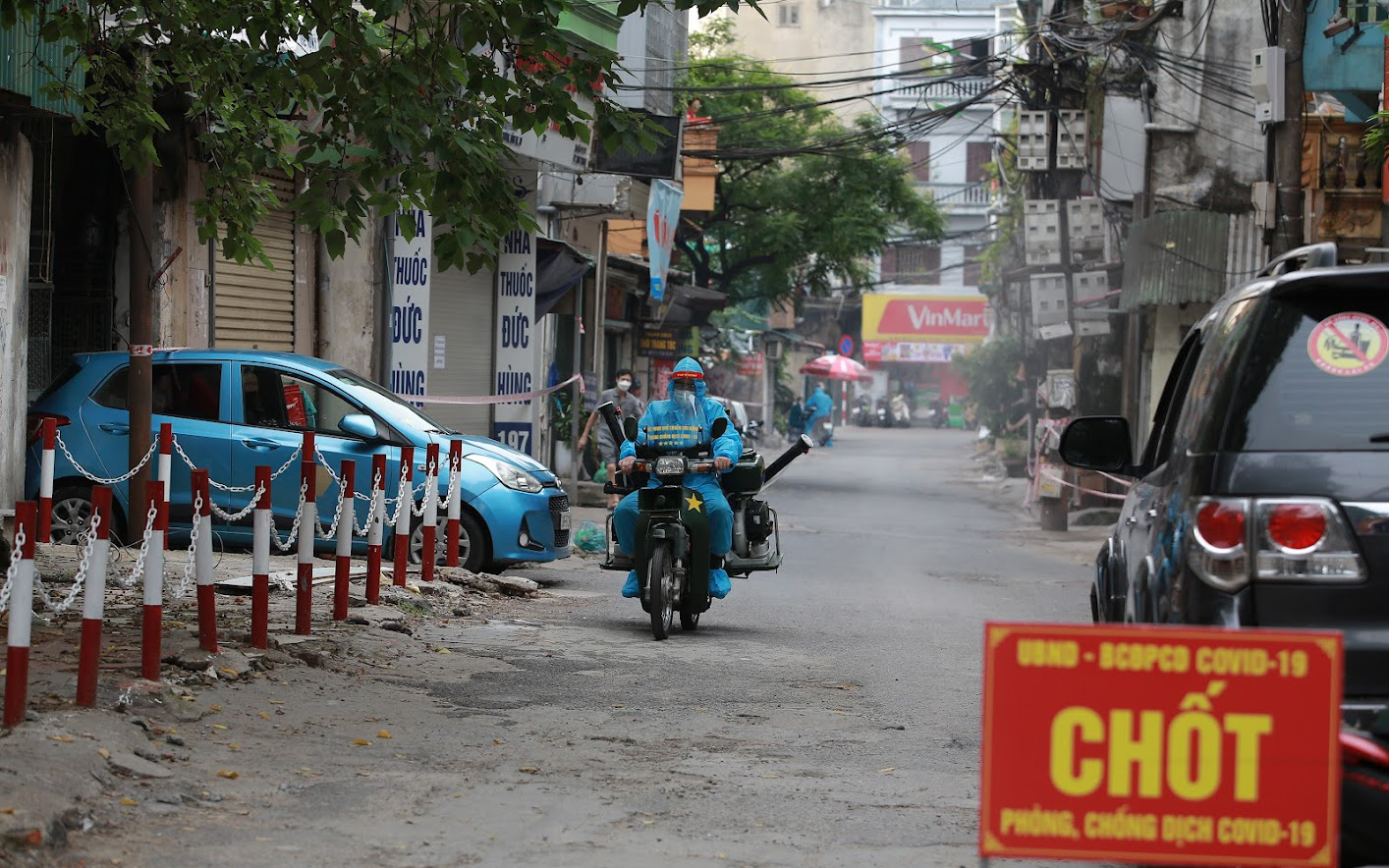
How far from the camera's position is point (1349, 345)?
14.3 feet

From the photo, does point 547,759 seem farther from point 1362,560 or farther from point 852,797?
point 1362,560

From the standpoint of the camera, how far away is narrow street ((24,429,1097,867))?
5305mm

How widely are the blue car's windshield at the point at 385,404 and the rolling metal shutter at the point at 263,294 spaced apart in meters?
3.52

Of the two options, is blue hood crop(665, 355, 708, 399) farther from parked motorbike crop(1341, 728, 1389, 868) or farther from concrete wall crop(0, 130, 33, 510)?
parked motorbike crop(1341, 728, 1389, 868)

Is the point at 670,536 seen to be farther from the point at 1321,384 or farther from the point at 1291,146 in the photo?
the point at 1291,146

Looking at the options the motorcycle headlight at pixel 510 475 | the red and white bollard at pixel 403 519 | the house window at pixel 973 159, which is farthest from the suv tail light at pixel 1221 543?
the house window at pixel 973 159

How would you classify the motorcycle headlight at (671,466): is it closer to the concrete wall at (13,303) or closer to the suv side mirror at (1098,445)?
the suv side mirror at (1098,445)

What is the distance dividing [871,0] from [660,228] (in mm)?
54544

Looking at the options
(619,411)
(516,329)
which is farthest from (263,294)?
(619,411)

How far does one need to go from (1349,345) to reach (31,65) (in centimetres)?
973

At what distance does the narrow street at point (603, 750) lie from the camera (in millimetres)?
5305

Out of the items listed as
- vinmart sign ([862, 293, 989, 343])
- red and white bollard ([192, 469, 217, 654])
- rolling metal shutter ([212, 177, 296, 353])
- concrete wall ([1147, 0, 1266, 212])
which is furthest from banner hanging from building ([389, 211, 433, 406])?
vinmart sign ([862, 293, 989, 343])

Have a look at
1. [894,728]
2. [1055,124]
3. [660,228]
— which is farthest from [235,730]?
[1055,124]

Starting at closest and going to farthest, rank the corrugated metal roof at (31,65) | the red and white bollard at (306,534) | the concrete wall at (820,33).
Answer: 1. the red and white bollard at (306,534)
2. the corrugated metal roof at (31,65)
3. the concrete wall at (820,33)
